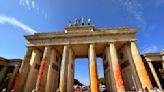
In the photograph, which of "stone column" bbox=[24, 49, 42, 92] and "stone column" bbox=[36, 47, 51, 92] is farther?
"stone column" bbox=[24, 49, 42, 92]

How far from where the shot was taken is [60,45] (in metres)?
26.1

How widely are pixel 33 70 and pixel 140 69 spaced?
2028 centimetres

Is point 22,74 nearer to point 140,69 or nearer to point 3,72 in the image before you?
point 3,72

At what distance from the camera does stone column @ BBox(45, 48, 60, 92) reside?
24620 mm

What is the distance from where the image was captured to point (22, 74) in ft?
78.6

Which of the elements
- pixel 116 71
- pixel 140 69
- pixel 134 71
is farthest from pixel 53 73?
pixel 140 69

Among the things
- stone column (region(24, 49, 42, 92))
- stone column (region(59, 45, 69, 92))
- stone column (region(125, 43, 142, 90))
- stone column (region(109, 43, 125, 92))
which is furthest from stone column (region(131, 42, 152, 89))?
stone column (region(24, 49, 42, 92))

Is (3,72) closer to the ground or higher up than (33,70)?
higher up

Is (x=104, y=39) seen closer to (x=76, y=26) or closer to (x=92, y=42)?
(x=92, y=42)

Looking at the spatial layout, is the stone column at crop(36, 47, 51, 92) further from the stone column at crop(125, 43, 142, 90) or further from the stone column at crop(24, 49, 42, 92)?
the stone column at crop(125, 43, 142, 90)

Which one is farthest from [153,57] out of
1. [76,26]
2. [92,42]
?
[76,26]

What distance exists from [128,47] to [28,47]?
20.6 metres

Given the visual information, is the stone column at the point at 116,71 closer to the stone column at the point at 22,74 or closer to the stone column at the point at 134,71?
the stone column at the point at 134,71

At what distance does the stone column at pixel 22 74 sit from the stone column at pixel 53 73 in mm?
4272
